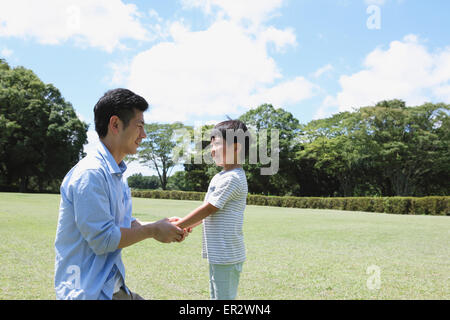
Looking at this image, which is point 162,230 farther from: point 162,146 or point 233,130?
point 162,146

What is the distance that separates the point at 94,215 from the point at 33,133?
49167 mm

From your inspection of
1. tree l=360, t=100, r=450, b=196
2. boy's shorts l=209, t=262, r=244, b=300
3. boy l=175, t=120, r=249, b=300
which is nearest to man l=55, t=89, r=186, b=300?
boy l=175, t=120, r=249, b=300

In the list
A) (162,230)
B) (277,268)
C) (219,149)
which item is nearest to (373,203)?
(277,268)

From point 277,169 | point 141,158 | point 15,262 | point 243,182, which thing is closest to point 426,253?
point 243,182

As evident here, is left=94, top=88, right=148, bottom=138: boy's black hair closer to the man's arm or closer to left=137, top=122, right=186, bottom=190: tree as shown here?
the man's arm

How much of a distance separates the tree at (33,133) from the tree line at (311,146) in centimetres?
11

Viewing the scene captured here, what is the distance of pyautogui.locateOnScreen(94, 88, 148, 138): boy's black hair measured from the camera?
6.28 ft

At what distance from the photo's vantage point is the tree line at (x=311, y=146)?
37744 millimetres

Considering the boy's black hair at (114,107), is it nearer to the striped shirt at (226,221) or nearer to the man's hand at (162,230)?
the man's hand at (162,230)

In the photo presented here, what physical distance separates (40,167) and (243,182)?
158ft

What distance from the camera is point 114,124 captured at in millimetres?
1942

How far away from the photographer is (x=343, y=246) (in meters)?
9.26

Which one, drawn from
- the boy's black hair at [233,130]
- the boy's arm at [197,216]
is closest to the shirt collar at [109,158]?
the boy's arm at [197,216]
